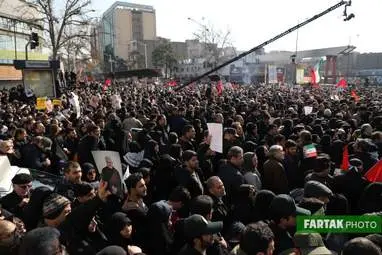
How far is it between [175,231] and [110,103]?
44.9 ft

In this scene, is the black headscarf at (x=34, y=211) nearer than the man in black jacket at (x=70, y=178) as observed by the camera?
Yes

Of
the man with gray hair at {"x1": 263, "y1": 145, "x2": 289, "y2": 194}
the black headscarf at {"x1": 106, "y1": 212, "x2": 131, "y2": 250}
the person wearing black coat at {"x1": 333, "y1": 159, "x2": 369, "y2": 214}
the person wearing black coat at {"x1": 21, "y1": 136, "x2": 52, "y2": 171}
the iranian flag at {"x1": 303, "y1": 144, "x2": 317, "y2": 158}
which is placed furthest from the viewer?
the person wearing black coat at {"x1": 21, "y1": 136, "x2": 52, "y2": 171}

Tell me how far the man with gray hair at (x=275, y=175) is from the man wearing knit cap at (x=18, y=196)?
11.2ft

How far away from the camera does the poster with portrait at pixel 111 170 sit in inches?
187

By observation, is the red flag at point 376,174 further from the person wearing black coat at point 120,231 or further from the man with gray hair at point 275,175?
the person wearing black coat at point 120,231

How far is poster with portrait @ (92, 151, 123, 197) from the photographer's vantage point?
15.6ft

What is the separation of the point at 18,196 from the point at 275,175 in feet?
11.7

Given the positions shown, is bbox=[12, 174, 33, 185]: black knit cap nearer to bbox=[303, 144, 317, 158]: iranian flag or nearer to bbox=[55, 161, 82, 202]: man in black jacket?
bbox=[55, 161, 82, 202]: man in black jacket

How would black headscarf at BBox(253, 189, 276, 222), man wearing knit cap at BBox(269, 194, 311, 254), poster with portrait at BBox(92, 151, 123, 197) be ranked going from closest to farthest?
man wearing knit cap at BBox(269, 194, 311, 254)
black headscarf at BBox(253, 189, 276, 222)
poster with portrait at BBox(92, 151, 123, 197)

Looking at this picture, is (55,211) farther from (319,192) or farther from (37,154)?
(37,154)

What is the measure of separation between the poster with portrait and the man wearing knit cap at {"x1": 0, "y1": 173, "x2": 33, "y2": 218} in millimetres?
852

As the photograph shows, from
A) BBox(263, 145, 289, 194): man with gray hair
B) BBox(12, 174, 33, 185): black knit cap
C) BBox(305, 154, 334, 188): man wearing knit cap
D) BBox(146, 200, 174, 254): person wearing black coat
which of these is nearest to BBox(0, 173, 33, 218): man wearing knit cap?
BBox(12, 174, 33, 185): black knit cap

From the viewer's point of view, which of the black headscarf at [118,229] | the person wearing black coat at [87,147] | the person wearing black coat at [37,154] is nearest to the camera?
the black headscarf at [118,229]

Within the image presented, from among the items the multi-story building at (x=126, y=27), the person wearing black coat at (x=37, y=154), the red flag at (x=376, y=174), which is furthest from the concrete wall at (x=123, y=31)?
the red flag at (x=376, y=174)
